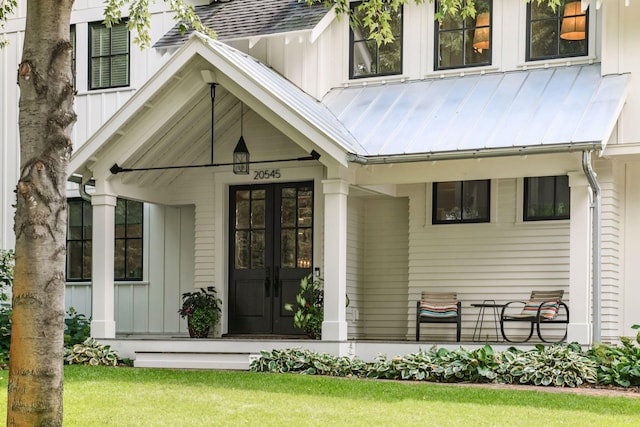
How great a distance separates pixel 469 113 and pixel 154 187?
529cm

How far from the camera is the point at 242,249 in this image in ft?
54.1

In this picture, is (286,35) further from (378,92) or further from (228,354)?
(228,354)

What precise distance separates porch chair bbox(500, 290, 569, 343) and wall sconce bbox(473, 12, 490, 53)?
12.5ft

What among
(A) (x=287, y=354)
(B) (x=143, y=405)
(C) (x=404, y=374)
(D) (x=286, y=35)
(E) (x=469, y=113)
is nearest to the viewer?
(B) (x=143, y=405)

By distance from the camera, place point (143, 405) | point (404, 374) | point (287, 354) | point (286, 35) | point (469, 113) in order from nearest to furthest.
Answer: point (143, 405) → point (404, 374) → point (287, 354) → point (469, 113) → point (286, 35)

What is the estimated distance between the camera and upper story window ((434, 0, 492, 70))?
15.6 metres

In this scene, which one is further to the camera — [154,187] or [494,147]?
[154,187]

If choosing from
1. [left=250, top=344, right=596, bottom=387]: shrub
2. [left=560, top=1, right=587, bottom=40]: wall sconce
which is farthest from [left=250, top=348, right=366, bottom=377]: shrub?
[left=560, top=1, right=587, bottom=40]: wall sconce

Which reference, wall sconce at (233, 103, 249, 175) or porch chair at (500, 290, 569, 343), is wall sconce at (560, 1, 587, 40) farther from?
wall sconce at (233, 103, 249, 175)

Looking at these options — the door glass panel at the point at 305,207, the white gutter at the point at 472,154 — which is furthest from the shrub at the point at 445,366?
the door glass panel at the point at 305,207

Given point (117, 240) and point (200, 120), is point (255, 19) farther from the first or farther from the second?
point (117, 240)

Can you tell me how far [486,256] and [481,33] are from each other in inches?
132

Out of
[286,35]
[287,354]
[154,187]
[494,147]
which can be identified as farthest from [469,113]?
[154,187]

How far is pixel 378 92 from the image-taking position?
Answer: 15.9m
